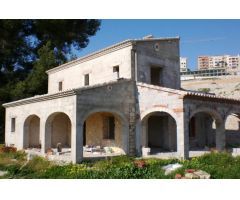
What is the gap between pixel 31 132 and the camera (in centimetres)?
2202

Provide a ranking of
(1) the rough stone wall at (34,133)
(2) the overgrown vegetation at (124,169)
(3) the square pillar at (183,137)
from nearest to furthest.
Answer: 1. (2) the overgrown vegetation at (124,169)
2. (3) the square pillar at (183,137)
3. (1) the rough stone wall at (34,133)

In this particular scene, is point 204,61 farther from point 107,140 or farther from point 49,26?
point 107,140

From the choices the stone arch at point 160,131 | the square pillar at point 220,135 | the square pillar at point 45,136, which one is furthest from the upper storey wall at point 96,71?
the square pillar at point 220,135

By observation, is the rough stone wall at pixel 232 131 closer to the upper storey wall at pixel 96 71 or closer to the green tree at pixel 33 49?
the upper storey wall at pixel 96 71

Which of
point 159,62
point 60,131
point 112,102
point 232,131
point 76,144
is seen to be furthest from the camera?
point 232,131

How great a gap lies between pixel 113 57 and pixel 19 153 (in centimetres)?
819

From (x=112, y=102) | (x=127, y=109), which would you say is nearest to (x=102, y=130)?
(x=127, y=109)

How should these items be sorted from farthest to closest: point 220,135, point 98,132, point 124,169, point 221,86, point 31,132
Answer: point 221,86 < point 31,132 < point 98,132 < point 220,135 < point 124,169

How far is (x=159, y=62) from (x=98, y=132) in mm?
5935

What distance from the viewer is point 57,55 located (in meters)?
33.8

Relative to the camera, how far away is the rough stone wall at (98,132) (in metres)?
18.9

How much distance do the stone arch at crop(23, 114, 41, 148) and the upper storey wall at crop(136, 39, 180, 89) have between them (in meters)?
7.96

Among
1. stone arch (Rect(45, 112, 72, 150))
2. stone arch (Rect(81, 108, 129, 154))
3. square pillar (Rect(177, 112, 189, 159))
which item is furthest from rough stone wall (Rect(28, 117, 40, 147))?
square pillar (Rect(177, 112, 189, 159))

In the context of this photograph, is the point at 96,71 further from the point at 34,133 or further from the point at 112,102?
the point at 34,133
